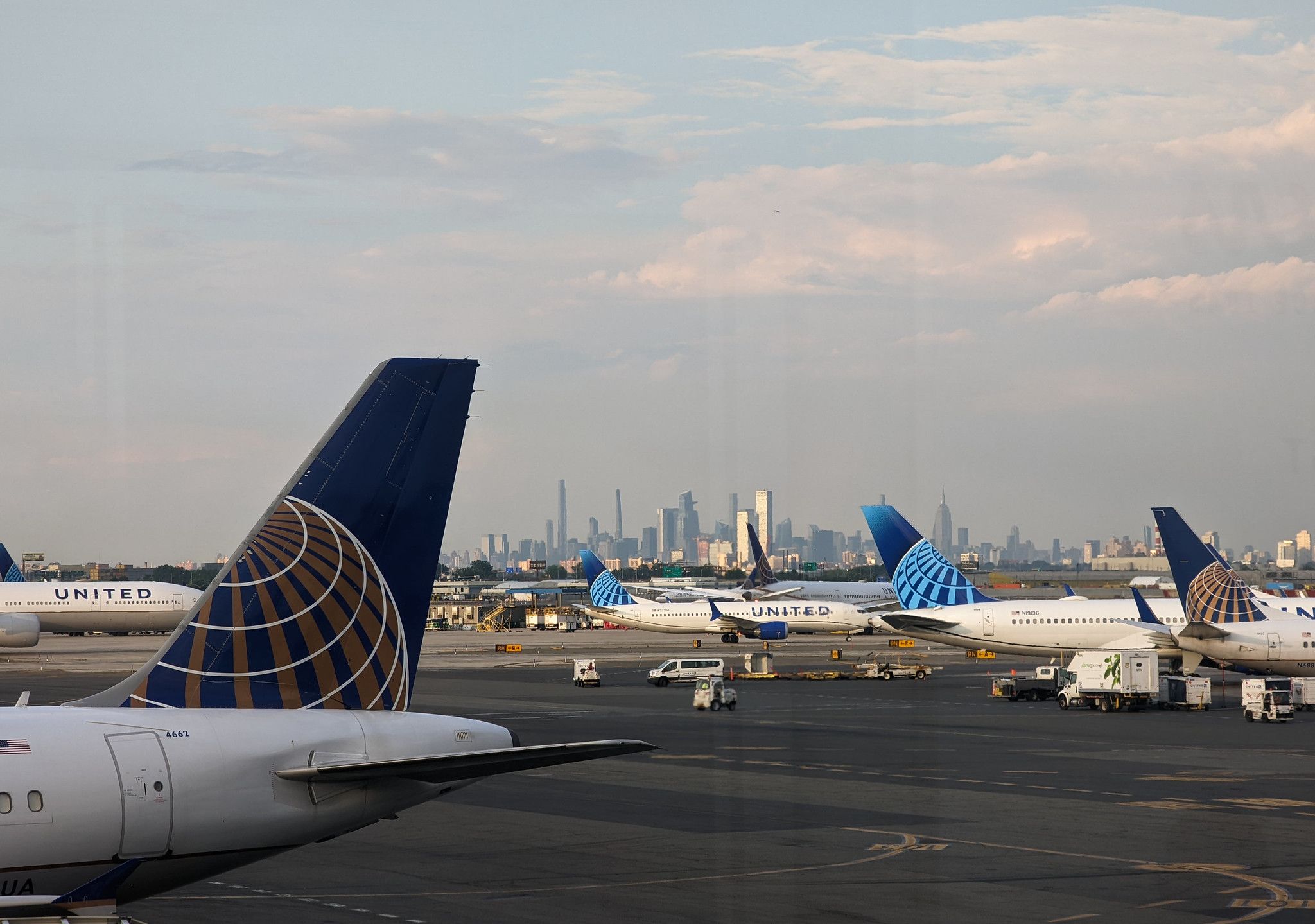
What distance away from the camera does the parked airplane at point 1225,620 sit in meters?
65.2

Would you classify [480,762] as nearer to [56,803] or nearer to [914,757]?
[56,803]

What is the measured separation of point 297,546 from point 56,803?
3.96 metres

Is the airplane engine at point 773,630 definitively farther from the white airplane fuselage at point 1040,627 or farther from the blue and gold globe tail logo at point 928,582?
the white airplane fuselage at point 1040,627

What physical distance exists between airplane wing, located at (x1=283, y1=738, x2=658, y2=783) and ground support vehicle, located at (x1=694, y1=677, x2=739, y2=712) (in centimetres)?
4721

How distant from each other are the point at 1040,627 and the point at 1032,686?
12.2 metres

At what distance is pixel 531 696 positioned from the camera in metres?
69.4

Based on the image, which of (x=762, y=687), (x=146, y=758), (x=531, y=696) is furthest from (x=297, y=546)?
(x=762, y=687)

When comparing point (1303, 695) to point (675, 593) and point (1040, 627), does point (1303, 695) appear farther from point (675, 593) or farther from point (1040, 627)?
point (675, 593)

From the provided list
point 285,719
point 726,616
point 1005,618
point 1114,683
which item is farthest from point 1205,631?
point 726,616

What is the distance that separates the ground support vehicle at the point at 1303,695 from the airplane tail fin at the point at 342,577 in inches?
2094

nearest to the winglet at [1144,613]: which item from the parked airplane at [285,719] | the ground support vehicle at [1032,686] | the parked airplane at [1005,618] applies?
the parked airplane at [1005,618]

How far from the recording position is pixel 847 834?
94.9ft

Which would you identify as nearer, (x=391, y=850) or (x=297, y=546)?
(x=297, y=546)

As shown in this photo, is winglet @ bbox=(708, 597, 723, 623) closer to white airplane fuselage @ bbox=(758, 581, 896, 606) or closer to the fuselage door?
white airplane fuselage @ bbox=(758, 581, 896, 606)
